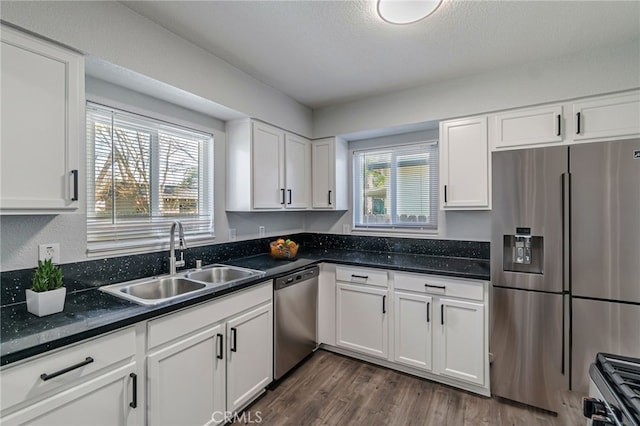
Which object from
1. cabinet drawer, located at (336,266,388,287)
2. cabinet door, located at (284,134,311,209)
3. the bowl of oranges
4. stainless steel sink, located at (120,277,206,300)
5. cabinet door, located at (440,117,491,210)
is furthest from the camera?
cabinet door, located at (284,134,311,209)

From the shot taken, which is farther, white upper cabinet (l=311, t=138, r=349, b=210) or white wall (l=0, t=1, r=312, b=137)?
white upper cabinet (l=311, t=138, r=349, b=210)

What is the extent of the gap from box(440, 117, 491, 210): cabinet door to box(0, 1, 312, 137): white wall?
5.60 ft

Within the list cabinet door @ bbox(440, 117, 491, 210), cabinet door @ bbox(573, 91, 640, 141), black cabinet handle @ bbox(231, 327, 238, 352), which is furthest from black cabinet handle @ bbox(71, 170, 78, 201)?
cabinet door @ bbox(573, 91, 640, 141)

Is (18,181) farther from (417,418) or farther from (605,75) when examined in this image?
(605,75)

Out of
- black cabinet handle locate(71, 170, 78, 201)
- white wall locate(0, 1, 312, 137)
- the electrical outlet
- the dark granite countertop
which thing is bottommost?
the dark granite countertop

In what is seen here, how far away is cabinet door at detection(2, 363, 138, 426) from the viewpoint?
108 centimetres

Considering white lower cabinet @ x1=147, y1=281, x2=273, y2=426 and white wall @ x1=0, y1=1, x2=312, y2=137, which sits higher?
white wall @ x1=0, y1=1, x2=312, y2=137

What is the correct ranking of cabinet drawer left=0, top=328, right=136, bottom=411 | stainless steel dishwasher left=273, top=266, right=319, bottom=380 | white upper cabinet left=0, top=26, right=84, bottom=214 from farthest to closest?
stainless steel dishwasher left=273, top=266, right=319, bottom=380
white upper cabinet left=0, top=26, right=84, bottom=214
cabinet drawer left=0, top=328, right=136, bottom=411

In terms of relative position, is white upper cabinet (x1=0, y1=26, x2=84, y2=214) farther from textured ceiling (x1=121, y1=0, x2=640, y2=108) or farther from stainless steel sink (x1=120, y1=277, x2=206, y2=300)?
stainless steel sink (x1=120, y1=277, x2=206, y2=300)

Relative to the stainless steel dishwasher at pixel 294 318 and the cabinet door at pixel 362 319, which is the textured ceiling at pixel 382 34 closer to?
the stainless steel dishwasher at pixel 294 318

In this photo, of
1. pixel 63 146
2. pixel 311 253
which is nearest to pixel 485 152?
pixel 311 253

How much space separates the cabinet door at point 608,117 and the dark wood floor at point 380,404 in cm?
178

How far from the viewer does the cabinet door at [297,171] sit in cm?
298

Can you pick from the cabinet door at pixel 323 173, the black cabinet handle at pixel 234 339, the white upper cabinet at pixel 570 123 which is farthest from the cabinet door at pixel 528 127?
the black cabinet handle at pixel 234 339
